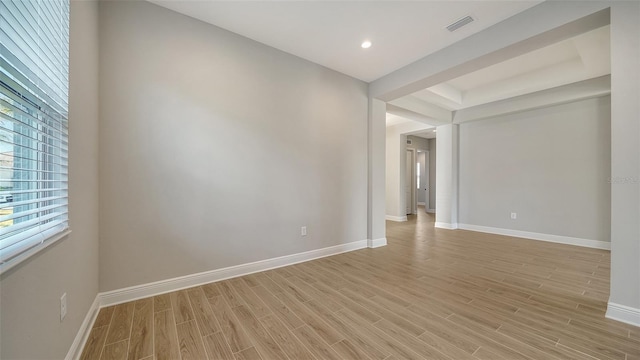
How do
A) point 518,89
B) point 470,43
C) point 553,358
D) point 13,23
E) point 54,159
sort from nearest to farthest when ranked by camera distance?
point 13,23 → point 54,159 → point 553,358 → point 470,43 → point 518,89

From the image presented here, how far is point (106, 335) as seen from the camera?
1.66m

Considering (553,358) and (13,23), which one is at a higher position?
(13,23)

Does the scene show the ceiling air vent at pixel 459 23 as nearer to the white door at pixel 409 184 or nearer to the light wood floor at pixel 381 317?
the light wood floor at pixel 381 317

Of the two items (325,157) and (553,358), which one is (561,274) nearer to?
(553,358)

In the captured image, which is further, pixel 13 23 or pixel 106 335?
pixel 106 335

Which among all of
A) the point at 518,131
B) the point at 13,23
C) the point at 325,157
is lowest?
the point at 325,157

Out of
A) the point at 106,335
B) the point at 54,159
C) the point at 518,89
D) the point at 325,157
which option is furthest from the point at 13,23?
the point at 518,89

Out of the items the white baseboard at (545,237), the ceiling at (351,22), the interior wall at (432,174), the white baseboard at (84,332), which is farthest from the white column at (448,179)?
the white baseboard at (84,332)

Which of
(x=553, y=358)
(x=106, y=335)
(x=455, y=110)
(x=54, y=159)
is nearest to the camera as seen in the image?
(x=54, y=159)

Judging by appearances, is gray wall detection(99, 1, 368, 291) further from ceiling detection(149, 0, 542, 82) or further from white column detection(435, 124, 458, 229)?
white column detection(435, 124, 458, 229)

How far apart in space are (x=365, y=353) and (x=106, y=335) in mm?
1788

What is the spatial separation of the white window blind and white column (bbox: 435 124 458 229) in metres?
6.29

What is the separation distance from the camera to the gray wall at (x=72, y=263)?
91cm

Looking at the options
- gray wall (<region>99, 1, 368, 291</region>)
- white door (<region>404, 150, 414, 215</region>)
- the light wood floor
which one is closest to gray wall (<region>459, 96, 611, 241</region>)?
the light wood floor
